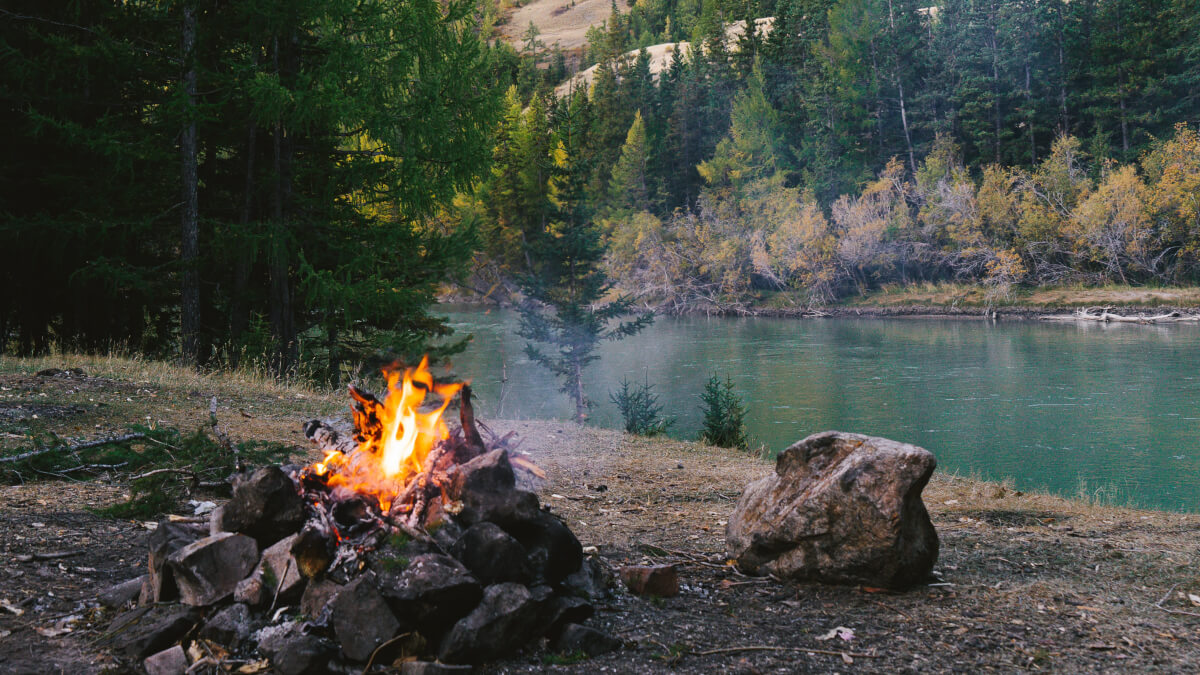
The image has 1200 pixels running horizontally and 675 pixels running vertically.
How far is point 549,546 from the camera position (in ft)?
13.7

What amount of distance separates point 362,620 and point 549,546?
103 centimetres

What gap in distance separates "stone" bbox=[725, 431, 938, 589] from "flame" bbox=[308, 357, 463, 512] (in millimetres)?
2084

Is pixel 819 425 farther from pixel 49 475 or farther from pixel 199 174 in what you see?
pixel 49 475

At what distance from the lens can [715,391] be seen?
1343 centimetres

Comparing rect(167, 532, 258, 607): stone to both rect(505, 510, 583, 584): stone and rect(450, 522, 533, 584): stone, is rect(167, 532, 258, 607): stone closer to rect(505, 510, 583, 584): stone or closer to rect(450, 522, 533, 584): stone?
rect(450, 522, 533, 584): stone

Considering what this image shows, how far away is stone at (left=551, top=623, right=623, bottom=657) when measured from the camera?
3.68 m

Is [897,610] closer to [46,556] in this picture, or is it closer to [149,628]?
[149,628]

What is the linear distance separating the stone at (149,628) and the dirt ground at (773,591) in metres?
0.08

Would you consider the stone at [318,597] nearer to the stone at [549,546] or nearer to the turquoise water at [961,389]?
the stone at [549,546]

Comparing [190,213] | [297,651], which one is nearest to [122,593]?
[297,651]

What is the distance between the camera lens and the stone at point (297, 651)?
3412 mm

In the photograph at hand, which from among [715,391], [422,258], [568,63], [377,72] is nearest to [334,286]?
[422,258]

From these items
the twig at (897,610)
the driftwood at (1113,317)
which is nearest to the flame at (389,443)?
the twig at (897,610)

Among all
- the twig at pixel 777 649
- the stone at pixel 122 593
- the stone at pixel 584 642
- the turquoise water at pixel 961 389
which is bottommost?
the turquoise water at pixel 961 389
